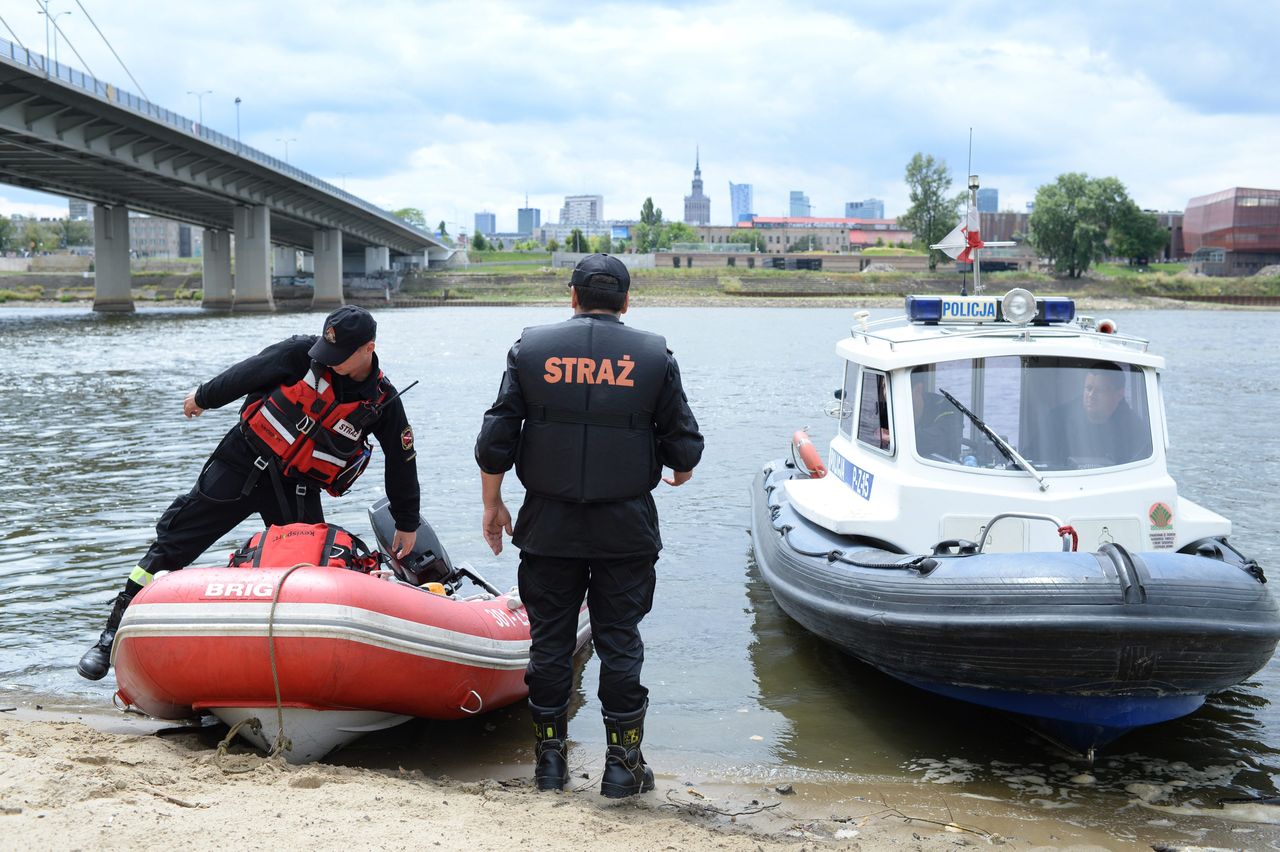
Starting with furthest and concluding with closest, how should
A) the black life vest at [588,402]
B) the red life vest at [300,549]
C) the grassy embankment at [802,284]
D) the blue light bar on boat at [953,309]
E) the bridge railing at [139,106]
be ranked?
the grassy embankment at [802,284]
the bridge railing at [139,106]
the blue light bar on boat at [953,309]
the red life vest at [300,549]
the black life vest at [588,402]

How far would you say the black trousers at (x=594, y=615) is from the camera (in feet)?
16.0

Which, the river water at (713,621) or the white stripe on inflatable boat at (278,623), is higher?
the white stripe on inflatable boat at (278,623)

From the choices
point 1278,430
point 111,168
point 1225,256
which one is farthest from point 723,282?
point 1278,430

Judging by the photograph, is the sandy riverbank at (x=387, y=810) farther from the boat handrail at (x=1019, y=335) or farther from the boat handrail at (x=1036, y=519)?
the boat handrail at (x=1019, y=335)

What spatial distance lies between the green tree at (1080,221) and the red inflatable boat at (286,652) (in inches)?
→ 5094

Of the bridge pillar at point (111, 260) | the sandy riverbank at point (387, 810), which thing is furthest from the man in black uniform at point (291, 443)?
the bridge pillar at point (111, 260)

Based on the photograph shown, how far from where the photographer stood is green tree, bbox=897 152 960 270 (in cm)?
14400

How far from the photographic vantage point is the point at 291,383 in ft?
18.6

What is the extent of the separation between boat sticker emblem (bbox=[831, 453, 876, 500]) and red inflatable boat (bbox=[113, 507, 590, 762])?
10.4 ft

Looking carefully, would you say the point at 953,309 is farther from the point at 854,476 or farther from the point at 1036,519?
the point at 1036,519

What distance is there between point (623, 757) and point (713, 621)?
4025 mm

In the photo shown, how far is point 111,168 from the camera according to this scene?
174 feet

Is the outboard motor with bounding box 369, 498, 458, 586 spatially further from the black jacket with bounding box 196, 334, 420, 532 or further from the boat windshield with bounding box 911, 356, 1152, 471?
the boat windshield with bounding box 911, 356, 1152, 471

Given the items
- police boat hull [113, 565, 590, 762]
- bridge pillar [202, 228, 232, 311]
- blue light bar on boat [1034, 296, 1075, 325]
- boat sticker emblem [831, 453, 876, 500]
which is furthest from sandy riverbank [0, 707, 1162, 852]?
bridge pillar [202, 228, 232, 311]
